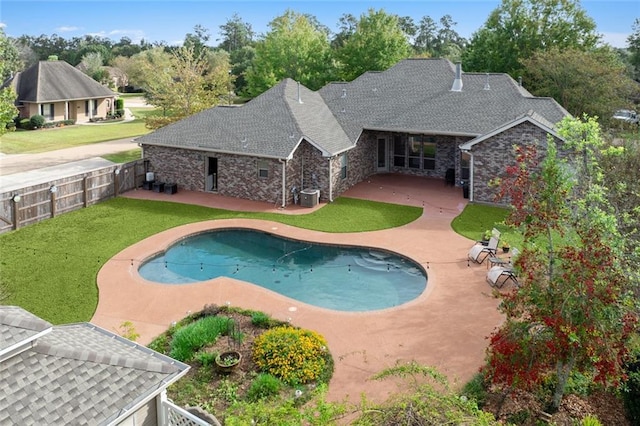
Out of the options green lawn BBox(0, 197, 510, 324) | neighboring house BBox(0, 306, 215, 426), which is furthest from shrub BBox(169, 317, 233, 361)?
neighboring house BBox(0, 306, 215, 426)

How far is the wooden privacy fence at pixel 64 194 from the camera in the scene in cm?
2152

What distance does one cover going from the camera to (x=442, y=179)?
31.9 meters

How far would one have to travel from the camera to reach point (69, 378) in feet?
23.4

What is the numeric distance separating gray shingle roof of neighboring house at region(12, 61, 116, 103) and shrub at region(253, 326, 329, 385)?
1843 inches

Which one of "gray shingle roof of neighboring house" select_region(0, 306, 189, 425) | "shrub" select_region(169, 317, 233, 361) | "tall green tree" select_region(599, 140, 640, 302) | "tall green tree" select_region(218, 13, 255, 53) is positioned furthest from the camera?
"tall green tree" select_region(218, 13, 255, 53)

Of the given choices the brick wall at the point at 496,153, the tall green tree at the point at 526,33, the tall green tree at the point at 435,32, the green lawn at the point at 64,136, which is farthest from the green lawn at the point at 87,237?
the tall green tree at the point at 435,32

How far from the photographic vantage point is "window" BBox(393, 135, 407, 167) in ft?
108

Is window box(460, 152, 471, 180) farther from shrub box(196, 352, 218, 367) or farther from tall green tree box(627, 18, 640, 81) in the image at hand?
tall green tree box(627, 18, 640, 81)

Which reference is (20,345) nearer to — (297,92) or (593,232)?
(593,232)

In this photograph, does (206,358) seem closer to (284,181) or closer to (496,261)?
(496,261)

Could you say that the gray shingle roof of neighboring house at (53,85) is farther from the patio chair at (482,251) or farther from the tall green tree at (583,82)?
the patio chair at (482,251)

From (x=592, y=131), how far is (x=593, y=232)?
2920 mm

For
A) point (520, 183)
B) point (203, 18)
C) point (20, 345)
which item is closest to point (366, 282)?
point (520, 183)

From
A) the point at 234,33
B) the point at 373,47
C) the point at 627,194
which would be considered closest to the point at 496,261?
the point at 627,194
